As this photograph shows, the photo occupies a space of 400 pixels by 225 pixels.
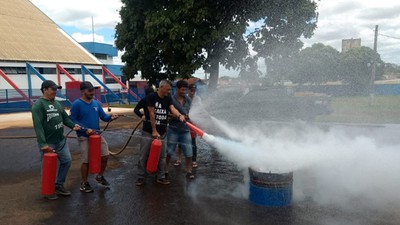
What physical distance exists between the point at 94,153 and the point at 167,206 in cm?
142

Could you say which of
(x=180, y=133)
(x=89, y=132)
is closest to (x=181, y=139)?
(x=180, y=133)

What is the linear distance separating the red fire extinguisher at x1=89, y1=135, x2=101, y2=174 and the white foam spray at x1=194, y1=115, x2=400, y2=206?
164 cm

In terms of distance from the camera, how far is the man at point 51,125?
14.4ft

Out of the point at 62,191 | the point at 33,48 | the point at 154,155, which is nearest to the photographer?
the point at 62,191

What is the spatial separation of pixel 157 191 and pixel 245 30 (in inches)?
421

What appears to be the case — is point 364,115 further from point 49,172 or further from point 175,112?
point 49,172

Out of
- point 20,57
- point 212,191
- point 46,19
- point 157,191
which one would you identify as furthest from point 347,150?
point 46,19

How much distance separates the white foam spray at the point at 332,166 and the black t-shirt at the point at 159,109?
2.81ft

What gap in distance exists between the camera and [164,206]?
447cm

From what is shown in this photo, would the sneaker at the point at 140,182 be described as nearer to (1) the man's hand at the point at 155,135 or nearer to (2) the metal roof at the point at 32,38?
(1) the man's hand at the point at 155,135

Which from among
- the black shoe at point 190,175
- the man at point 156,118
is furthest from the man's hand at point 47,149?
the black shoe at point 190,175

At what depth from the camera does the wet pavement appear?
400 centimetres

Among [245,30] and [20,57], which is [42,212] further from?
[20,57]

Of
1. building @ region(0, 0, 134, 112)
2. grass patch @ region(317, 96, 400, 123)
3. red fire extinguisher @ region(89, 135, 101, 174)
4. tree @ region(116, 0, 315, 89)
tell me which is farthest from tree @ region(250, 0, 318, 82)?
building @ region(0, 0, 134, 112)
